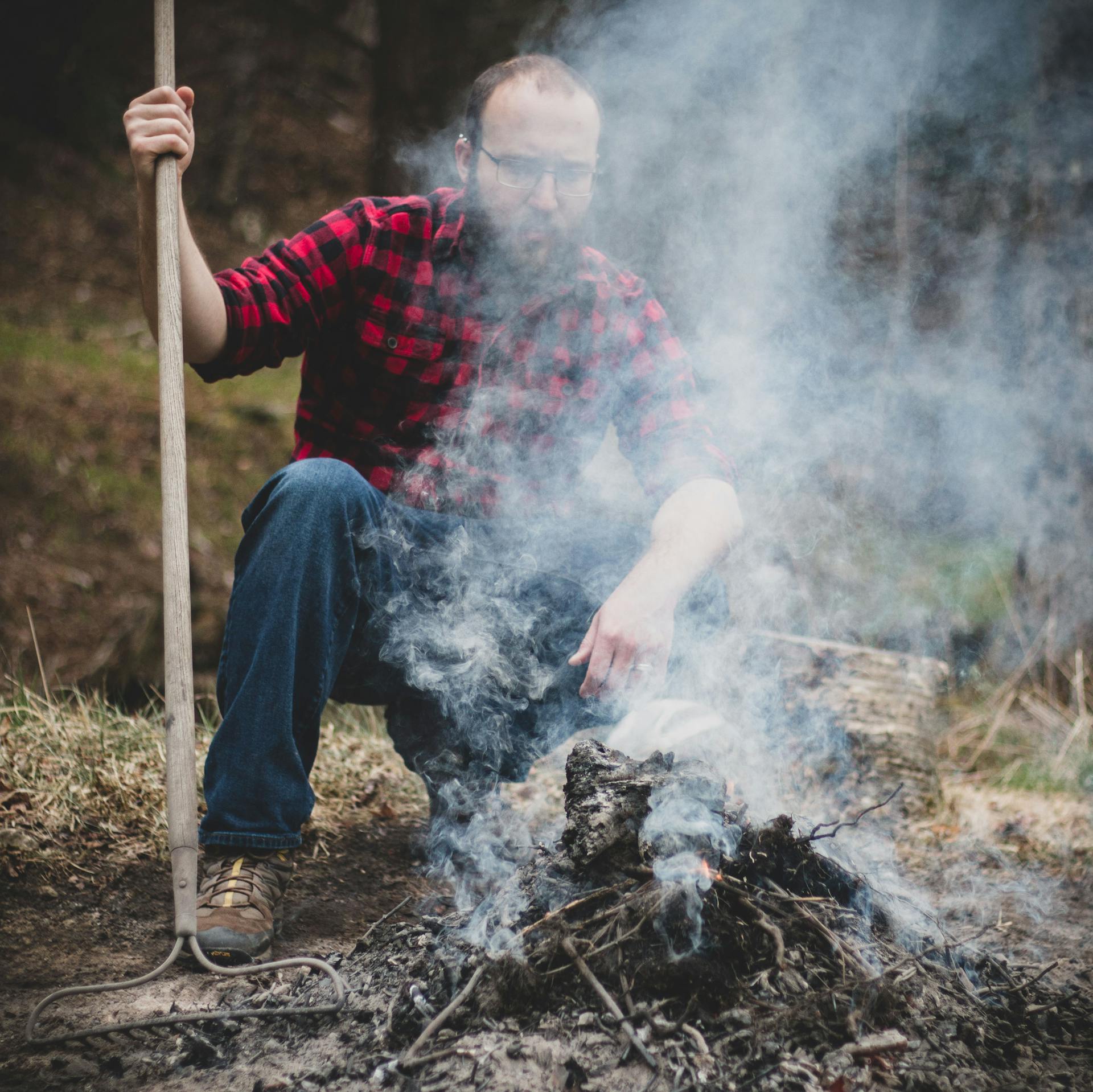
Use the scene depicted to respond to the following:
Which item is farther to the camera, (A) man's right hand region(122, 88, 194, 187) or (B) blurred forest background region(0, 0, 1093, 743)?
(B) blurred forest background region(0, 0, 1093, 743)

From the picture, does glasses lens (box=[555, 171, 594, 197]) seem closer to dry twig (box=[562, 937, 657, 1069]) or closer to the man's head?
the man's head

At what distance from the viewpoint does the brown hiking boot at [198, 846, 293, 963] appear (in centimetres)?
168

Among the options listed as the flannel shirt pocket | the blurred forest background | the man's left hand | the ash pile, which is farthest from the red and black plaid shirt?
the blurred forest background

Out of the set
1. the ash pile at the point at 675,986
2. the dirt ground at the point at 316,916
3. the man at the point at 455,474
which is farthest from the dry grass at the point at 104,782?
the ash pile at the point at 675,986

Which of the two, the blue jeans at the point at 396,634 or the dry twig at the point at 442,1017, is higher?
the blue jeans at the point at 396,634

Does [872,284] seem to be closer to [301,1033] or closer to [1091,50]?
[1091,50]

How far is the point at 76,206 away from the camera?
23.0ft

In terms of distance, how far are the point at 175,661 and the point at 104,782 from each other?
87cm

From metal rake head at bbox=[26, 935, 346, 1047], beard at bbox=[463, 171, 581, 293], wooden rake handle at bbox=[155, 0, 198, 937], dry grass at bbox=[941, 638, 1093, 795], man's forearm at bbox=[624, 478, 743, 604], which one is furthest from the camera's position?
dry grass at bbox=[941, 638, 1093, 795]

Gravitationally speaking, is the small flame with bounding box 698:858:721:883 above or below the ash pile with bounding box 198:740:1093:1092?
above

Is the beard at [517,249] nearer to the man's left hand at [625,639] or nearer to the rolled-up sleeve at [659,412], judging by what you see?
the rolled-up sleeve at [659,412]

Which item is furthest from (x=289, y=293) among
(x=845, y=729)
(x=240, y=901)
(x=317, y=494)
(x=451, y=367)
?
(x=845, y=729)

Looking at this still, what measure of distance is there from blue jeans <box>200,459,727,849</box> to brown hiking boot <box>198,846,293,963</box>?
0.05 meters

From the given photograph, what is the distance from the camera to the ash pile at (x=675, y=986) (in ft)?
4.20
